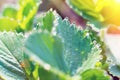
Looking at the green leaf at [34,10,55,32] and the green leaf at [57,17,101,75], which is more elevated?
the green leaf at [34,10,55,32]

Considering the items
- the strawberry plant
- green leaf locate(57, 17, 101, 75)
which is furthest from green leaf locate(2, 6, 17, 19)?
green leaf locate(57, 17, 101, 75)

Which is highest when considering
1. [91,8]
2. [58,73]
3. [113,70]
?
[91,8]

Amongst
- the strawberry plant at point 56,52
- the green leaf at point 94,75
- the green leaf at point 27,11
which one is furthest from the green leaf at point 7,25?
the green leaf at point 94,75

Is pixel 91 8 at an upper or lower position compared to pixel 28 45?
upper

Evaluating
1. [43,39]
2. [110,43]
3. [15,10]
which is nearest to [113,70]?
[110,43]

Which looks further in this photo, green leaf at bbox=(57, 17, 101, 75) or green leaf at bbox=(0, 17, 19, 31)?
green leaf at bbox=(0, 17, 19, 31)

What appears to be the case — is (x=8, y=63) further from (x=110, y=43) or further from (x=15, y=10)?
(x=15, y=10)

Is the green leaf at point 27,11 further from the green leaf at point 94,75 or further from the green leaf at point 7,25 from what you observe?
the green leaf at point 94,75

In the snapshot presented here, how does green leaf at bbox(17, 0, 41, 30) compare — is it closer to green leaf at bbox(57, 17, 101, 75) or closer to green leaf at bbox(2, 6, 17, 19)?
green leaf at bbox(2, 6, 17, 19)
